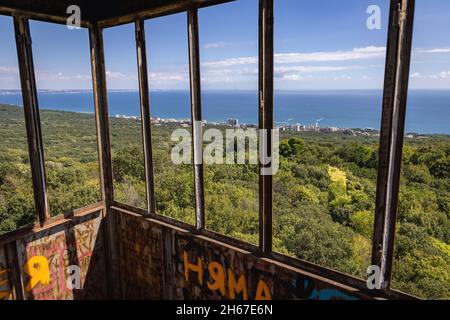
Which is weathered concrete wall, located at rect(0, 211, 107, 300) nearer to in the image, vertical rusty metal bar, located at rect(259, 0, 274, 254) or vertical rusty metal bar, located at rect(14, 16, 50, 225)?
vertical rusty metal bar, located at rect(14, 16, 50, 225)

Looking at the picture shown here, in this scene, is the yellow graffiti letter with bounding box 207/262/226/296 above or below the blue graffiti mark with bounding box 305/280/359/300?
below

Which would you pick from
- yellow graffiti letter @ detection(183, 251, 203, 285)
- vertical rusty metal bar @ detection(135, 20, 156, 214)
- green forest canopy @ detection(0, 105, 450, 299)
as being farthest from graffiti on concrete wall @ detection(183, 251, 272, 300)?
green forest canopy @ detection(0, 105, 450, 299)

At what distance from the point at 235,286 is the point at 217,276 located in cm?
26

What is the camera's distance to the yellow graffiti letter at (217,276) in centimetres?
359

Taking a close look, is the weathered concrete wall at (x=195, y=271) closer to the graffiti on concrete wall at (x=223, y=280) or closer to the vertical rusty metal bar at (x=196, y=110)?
the graffiti on concrete wall at (x=223, y=280)

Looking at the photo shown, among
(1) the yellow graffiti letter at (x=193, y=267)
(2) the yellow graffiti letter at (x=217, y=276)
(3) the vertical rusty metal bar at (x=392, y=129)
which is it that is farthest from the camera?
(1) the yellow graffiti letter at (x=193, y=267)

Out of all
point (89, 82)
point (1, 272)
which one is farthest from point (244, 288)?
point (89, 82)

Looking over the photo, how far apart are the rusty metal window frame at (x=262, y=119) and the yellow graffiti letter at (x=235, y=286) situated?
34cm

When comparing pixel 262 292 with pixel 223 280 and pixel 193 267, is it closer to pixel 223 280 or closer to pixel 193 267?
pixel 223 280

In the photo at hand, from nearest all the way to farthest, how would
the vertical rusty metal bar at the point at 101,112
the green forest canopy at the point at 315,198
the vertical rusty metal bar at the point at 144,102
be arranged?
the vertical rusty metal bar at the point at 144,102 < the vertical rusty metal bar at the point at 101,112 < the green forest canopy at the point at 315,198

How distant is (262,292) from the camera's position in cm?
325

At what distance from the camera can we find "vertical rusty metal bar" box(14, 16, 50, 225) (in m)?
3.64

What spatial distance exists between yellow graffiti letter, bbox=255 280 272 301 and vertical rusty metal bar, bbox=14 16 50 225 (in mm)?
2780

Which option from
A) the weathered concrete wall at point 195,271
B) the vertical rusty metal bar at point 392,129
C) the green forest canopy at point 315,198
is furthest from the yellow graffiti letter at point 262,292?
the green forest canopy at point 315,198
